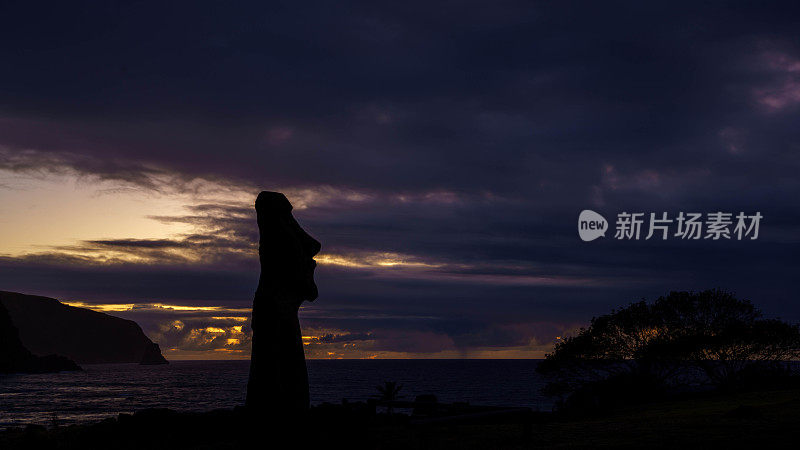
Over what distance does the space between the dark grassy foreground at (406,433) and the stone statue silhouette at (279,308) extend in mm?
610

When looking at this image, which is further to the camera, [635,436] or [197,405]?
[197,405]

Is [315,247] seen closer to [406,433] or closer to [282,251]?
[282,251]

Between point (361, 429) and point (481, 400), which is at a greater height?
point (361, 429)

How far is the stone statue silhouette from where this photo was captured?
1463 centimetres

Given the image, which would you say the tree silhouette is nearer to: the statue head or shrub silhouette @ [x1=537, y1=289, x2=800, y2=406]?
shrub silhouette @ [x1=537, y1=289, x2=800, y2=406]

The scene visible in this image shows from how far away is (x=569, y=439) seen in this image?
18.8 meters

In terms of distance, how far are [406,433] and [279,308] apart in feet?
29.2

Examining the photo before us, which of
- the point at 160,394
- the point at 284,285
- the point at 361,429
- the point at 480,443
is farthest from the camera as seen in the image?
the point at 160,394

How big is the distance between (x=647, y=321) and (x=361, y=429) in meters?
35.6

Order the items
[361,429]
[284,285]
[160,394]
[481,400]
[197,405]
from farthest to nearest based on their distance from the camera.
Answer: [160,394] < [481,400] < [197,405] < [361,429] < [284,285]

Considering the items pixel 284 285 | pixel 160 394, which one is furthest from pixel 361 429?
pixel 160 394

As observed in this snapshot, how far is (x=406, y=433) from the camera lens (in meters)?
21.8

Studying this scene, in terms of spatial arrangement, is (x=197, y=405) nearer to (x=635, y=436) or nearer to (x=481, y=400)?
(x=481, y=400)

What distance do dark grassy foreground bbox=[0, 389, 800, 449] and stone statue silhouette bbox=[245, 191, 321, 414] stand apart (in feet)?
2.00
